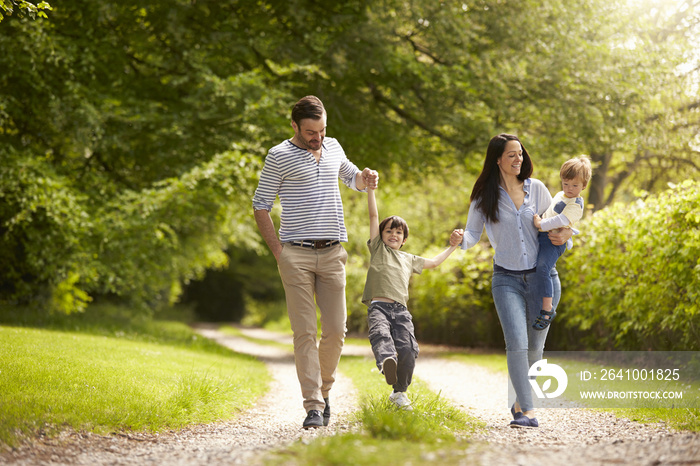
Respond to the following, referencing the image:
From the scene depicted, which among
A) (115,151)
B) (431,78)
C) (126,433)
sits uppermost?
(431,78)

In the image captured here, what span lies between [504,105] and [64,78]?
8.31m

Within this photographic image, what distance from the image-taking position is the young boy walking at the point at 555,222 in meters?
4.84

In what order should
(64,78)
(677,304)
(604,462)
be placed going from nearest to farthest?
(604,462)
(677,304)
(64,78)

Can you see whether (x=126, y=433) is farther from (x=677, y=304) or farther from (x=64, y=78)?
(x=64, y=78)

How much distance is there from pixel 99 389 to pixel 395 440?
2.95 metres

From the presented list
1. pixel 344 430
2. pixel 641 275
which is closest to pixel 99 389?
pixel 344 430

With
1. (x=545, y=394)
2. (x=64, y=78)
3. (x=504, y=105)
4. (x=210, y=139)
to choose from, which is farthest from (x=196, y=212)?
(x=545, y=394)

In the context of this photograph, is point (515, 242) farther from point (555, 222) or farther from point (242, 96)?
point (242, 96)

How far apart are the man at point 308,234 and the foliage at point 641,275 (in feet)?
15.3

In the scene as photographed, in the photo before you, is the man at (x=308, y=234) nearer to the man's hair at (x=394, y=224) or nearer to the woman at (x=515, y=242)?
the man's hair at (x=394, y=224)

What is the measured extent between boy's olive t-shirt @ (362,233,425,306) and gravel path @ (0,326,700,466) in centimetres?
107

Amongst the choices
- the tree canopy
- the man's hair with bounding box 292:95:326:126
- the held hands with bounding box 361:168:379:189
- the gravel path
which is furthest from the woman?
the tree canopy

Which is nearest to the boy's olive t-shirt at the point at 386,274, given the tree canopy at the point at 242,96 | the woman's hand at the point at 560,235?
the woman's hand at the point at 560,235

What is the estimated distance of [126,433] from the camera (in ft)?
15.4
